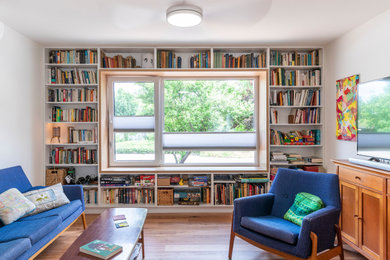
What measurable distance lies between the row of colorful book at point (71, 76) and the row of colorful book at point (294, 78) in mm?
2734

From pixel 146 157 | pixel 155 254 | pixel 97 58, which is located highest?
pixel 97 58

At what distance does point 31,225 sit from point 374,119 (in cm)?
335

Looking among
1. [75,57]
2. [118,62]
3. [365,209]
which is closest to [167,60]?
[118,62]

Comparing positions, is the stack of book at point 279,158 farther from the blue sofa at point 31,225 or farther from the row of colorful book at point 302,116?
the blue sofa at point 31,225

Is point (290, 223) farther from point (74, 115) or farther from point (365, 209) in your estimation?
point (74, 115)

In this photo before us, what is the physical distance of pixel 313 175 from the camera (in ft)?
8.64

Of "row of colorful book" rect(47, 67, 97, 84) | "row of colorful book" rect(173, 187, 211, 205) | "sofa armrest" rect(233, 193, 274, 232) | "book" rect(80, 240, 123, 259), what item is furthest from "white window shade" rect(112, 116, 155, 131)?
"book" rect(80, 240, 123, 259)

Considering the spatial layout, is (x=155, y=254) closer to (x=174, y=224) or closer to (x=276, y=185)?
(x=174, y=224)

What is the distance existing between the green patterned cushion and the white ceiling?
1.89m

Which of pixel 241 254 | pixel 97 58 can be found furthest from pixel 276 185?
pixel 97 58

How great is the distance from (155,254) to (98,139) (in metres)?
1.97

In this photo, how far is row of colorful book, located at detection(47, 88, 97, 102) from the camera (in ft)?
12.9

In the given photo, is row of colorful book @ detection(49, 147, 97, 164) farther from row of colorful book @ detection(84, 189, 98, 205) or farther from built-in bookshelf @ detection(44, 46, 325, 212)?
row of colorful book @ detection(84, 189, 98, 205)

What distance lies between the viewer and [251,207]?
264cm
